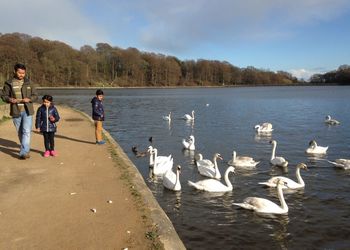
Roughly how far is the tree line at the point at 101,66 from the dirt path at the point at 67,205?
327 feet

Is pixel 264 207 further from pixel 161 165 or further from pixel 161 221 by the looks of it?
pixel 161 165

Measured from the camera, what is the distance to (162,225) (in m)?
7.26

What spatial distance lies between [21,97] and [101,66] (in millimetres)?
152344

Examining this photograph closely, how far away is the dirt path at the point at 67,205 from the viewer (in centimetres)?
644

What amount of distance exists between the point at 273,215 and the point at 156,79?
A: 6366 inches

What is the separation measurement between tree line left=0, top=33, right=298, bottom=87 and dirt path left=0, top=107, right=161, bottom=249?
99.7 m

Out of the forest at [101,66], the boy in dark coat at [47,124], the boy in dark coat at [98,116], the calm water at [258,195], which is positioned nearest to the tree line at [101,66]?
the forest at [101,66]

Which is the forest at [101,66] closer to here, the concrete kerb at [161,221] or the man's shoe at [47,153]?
the man's shoe at [47,153]

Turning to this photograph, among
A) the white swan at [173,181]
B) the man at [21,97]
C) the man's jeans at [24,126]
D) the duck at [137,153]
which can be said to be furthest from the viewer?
the duck at [137,153]

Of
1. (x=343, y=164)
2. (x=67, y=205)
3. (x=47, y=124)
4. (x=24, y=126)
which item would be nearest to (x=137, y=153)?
(x=47, y=124)

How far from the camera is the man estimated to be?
1132 cm

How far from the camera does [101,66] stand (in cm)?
16038

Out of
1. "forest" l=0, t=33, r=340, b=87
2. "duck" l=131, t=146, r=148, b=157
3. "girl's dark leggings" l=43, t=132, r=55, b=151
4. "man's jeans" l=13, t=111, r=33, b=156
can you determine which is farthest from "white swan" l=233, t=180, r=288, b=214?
"forest" l=0, t=33, r=340, b=87

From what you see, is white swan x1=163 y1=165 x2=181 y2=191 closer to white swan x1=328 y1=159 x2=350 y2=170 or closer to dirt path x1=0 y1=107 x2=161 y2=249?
dirt path x1=0 y1=107 x2=161 y2=249
